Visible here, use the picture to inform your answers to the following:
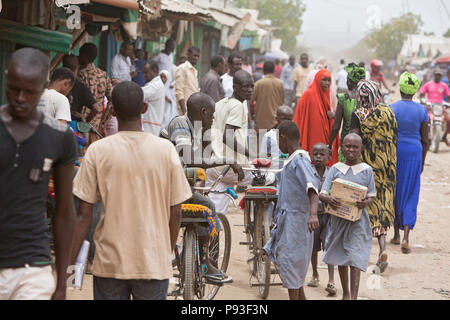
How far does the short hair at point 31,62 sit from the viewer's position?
3137mm

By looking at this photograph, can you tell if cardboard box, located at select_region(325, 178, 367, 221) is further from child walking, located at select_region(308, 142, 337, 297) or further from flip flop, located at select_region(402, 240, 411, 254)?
flip flop, located at select_region(402, 240, 411, 254)

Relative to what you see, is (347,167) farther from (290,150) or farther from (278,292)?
(278,292)

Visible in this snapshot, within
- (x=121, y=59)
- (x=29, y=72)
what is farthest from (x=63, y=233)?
(x=121, y=59)

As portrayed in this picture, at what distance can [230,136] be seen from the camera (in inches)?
282

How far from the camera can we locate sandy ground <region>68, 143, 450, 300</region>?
6.83 meters

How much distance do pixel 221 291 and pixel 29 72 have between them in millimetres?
4017

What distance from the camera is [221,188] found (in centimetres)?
696

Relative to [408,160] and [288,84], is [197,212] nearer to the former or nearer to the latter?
[408,160]

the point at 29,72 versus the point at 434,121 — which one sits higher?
the point at 29,72

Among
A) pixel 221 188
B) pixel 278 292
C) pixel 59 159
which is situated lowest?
pixel 278 292

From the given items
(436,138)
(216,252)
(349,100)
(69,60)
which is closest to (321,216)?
(216,252)

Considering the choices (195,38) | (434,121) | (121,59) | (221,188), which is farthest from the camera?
(195,38)

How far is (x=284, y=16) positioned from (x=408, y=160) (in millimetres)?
90793
